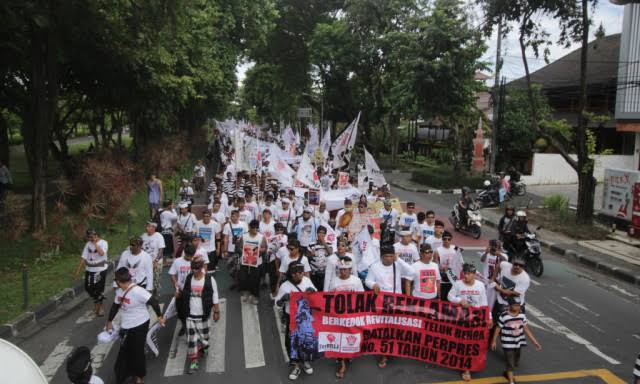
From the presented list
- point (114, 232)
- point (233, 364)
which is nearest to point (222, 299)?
point (233, 364)

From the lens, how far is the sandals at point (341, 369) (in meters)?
6.12

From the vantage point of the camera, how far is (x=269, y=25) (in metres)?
33.7

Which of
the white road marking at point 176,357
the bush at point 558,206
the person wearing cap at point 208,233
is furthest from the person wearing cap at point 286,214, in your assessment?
the bush at point 558,206

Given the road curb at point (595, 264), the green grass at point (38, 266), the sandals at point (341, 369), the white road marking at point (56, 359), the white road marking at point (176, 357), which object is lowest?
the road curb at point (595, 264)

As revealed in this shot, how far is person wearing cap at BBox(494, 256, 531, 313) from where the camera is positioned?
645cm

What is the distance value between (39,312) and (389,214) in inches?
275

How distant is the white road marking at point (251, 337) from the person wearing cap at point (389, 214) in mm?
3902

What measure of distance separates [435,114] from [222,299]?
723 inches

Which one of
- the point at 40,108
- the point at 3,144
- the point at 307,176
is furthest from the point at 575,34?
the point at 3,144

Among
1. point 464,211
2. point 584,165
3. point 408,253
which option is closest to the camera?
point 408,253

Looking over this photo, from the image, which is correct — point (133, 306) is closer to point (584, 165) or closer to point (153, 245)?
point (153, 245)

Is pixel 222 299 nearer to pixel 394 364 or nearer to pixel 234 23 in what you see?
pixel 394 364

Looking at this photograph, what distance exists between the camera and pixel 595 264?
12070mm

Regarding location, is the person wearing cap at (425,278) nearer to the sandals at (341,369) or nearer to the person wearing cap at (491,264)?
the person wearing cap at (491,264)
